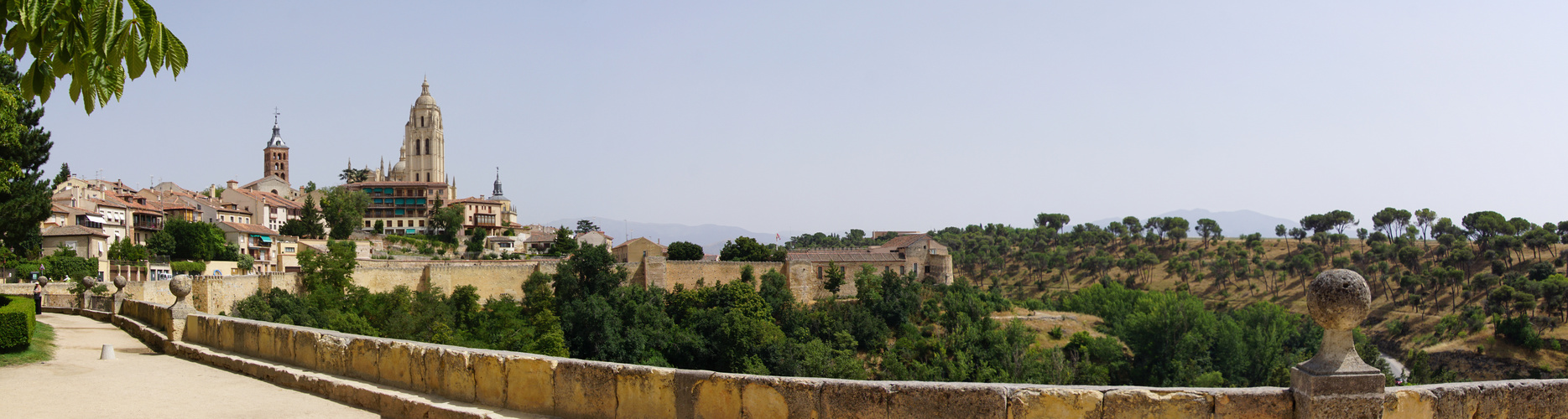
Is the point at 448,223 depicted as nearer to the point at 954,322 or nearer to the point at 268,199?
the point at 268,199

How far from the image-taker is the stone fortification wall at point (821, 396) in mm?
5012

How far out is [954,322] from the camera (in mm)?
52312

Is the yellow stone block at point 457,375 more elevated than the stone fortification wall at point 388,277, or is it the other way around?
the yellow stone block at point 457,375

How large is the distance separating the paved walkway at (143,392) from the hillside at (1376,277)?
5464 cm

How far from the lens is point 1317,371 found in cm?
484

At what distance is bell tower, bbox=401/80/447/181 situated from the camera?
Answer: 9675 centimetres

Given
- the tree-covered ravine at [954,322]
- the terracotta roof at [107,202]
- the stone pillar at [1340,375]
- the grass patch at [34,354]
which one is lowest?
the tree-covered ravine at [954,322]

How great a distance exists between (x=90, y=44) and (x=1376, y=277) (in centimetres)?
8404

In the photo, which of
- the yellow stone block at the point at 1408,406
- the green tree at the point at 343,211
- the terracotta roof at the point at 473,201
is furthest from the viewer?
the terracotta roof at the point at 473,201

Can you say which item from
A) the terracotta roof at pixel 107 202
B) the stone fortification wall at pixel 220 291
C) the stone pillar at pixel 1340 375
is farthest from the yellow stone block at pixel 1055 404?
the terracotta roof at pixel 107 202

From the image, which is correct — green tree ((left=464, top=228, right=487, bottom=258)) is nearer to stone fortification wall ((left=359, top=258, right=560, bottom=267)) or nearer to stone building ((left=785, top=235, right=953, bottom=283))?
stone fortification wall ((left=359, top=258, right=560, bottom=267))

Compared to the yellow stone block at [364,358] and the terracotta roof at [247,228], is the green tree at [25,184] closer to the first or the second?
the yellow stone block at [364,358]

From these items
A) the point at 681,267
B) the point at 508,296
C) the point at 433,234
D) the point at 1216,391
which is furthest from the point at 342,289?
the point at 1216,391

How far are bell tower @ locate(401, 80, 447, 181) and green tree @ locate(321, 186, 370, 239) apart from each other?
2275 cm
